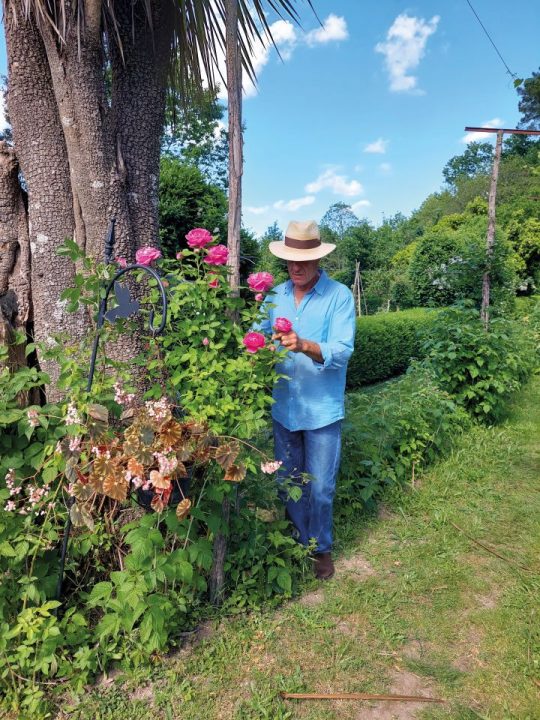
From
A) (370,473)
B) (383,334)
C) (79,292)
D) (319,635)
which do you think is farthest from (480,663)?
(383,334)

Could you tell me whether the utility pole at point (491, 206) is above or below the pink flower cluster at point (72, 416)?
above

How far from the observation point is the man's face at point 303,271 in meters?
2.32

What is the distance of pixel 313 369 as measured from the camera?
2.32 m

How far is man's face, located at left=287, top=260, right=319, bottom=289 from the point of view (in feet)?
7.61

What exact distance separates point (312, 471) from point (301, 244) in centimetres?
116

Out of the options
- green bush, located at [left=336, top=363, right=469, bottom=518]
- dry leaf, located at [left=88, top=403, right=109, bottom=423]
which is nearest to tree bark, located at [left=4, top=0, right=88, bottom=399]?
dry leaf, located at [left=88, top=403, right=109, bottom=423]

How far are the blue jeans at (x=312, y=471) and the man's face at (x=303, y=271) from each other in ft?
2.45

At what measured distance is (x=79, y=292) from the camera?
177 centimetres

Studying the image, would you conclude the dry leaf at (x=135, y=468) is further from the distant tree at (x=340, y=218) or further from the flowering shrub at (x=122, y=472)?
the distant tree at (x=340, y=218)

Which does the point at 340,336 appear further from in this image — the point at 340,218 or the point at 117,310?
the point at 340,218

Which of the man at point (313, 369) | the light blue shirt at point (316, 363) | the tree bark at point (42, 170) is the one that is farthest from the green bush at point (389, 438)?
the tree bark at point (42, 170)

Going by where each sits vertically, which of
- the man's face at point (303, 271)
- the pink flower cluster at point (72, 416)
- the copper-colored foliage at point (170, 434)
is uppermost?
the man's face at point (303, 271)

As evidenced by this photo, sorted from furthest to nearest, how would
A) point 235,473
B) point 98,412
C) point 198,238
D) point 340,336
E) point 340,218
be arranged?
1. point 340,218
2. point 340,336
3. point 198,238
4. point 235,473
5. point 98,412

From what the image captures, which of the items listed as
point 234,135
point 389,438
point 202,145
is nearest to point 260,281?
point 234,135
